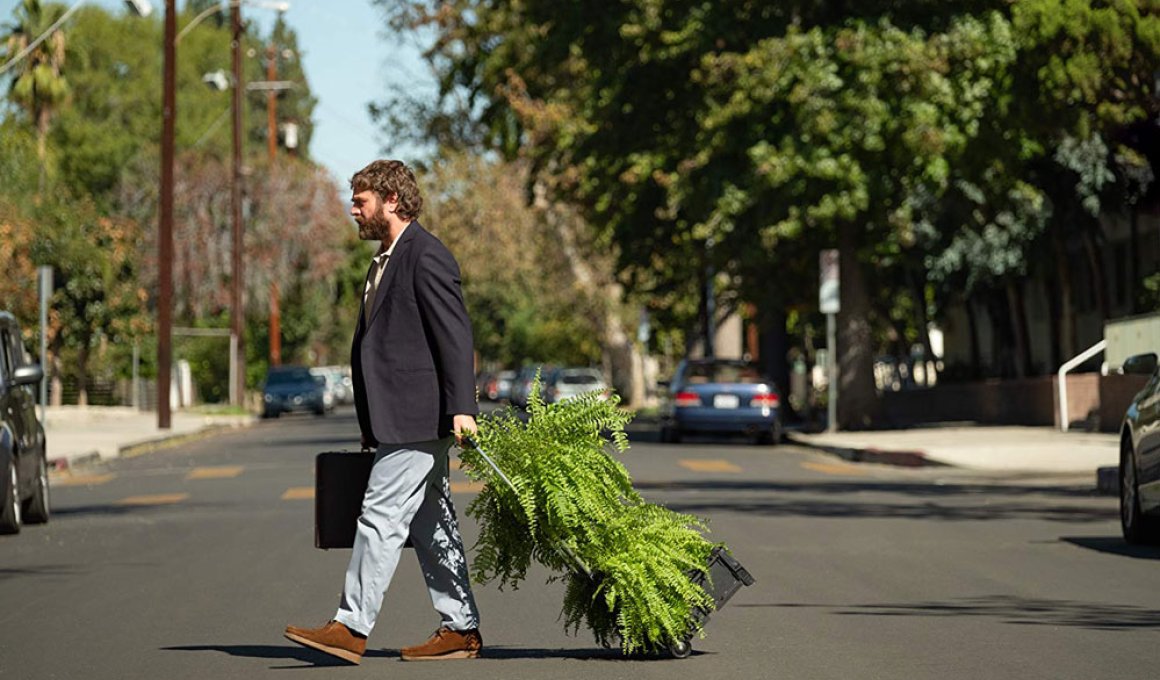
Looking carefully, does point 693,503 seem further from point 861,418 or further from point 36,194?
point 36,194


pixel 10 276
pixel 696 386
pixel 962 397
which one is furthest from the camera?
pixel 10 276

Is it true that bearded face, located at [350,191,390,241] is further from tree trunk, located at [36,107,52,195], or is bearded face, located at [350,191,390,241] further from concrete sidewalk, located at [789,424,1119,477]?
tree trunk, located at [36,107,52,195]

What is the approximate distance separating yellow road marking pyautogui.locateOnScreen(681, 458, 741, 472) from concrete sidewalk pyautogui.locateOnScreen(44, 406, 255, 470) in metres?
8.47

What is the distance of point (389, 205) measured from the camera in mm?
8828

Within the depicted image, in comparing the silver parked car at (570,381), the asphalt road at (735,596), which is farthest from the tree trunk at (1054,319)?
the asphalt road at (735,596)

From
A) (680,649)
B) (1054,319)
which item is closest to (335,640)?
(680,649)

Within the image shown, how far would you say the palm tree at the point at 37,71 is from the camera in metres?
62.4

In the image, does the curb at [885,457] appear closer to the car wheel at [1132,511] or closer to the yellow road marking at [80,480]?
the yellow road marking at [80,480]

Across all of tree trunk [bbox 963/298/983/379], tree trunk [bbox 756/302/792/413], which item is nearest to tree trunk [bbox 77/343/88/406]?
tree trunk [bbox 756/302/792/413]

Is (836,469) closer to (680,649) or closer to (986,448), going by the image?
(986,448)

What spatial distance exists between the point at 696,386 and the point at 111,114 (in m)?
55.3

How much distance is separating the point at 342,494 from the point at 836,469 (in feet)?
61.3

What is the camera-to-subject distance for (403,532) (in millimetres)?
8656

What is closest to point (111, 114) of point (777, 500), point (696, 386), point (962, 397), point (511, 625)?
point (962, 397)
